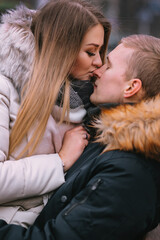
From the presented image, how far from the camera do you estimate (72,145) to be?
5.49 feet

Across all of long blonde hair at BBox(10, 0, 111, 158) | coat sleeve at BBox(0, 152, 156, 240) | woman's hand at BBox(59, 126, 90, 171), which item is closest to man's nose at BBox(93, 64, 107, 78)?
long blonde hair at BBox(10, 0, 111, 158)

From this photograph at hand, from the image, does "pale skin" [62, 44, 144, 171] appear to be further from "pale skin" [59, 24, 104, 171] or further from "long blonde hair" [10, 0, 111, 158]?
"long blonde hair" [10, 0, 111, 158]

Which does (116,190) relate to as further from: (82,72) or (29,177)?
(82,72)

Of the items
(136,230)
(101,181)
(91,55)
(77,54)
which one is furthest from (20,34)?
(136,230)

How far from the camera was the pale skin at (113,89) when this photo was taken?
1678 mm

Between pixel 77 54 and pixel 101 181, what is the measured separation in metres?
0.86

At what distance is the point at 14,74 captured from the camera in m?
1.64

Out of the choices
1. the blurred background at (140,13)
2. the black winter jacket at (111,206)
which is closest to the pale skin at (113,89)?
the black winter jacket at (111,206)

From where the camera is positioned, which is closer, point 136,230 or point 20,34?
point 136,230

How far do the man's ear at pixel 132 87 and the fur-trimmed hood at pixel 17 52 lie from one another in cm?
60

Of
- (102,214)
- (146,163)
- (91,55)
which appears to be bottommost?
(102,214)

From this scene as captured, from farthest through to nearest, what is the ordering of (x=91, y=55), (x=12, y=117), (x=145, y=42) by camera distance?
(x=91, y=55)
(x=145, y=42)
(x=12, y=117)

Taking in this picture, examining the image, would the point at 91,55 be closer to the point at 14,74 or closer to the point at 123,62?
the point at 123,62

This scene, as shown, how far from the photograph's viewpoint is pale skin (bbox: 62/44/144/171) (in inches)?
66.1
